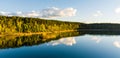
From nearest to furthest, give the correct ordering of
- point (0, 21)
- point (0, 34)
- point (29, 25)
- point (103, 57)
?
point (103, 57), point (0, 34), point (0, 21), point (29, 25)

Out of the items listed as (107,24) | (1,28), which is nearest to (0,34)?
(1,28)

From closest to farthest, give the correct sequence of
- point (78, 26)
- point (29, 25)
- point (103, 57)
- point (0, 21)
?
point (103, 57) → point (0, 21) → point (29, 25) → point (78, 26)

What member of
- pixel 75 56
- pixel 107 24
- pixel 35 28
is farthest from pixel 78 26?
pixel 75 56

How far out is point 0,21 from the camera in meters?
82.4

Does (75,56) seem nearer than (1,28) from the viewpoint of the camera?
Yes

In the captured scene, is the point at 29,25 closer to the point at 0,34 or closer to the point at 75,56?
the point at 0,34

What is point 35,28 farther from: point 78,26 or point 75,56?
point 78,26

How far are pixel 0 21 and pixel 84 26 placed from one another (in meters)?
111

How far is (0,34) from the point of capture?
75.9 m

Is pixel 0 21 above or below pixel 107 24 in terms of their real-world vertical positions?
above

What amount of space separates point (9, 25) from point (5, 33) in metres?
5.84

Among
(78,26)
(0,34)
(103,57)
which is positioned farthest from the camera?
(78,26)

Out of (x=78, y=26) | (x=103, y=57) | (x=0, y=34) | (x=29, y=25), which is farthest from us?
(x=78, y=26)

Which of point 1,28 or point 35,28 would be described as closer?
point 1,28
